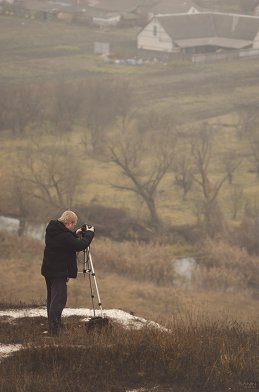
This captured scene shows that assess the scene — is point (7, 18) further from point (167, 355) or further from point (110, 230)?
point (167, 355)

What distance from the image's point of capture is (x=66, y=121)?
2250 inches

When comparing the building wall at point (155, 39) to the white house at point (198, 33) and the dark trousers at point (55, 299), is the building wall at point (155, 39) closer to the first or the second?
the white house at point (198, 33)

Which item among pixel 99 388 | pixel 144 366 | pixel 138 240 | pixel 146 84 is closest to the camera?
pixel 99 388

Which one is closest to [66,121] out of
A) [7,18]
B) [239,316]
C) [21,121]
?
[21,121]

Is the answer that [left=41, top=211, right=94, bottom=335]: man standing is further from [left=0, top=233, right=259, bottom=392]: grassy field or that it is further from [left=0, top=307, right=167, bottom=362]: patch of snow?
[left=0, top=307, right=167, bottom=362]: patch of snow

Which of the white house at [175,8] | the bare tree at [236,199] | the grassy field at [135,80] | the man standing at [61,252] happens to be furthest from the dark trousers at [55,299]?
the white house at [175,8]

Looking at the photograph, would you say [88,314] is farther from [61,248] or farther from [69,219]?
[69,219]

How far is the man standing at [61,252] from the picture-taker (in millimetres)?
10523

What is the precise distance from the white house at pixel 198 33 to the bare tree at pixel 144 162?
100 feet

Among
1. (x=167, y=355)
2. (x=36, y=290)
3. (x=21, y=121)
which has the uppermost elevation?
(x=167, y=355)

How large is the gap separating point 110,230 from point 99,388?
30362 millimetres

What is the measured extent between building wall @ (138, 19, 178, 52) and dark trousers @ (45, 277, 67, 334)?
6943cm

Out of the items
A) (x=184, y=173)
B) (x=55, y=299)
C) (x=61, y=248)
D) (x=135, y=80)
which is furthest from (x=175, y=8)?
(x=61, y=248)

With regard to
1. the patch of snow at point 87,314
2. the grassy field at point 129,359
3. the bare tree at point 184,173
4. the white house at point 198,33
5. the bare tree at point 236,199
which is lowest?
the bare tree at point 236,199
